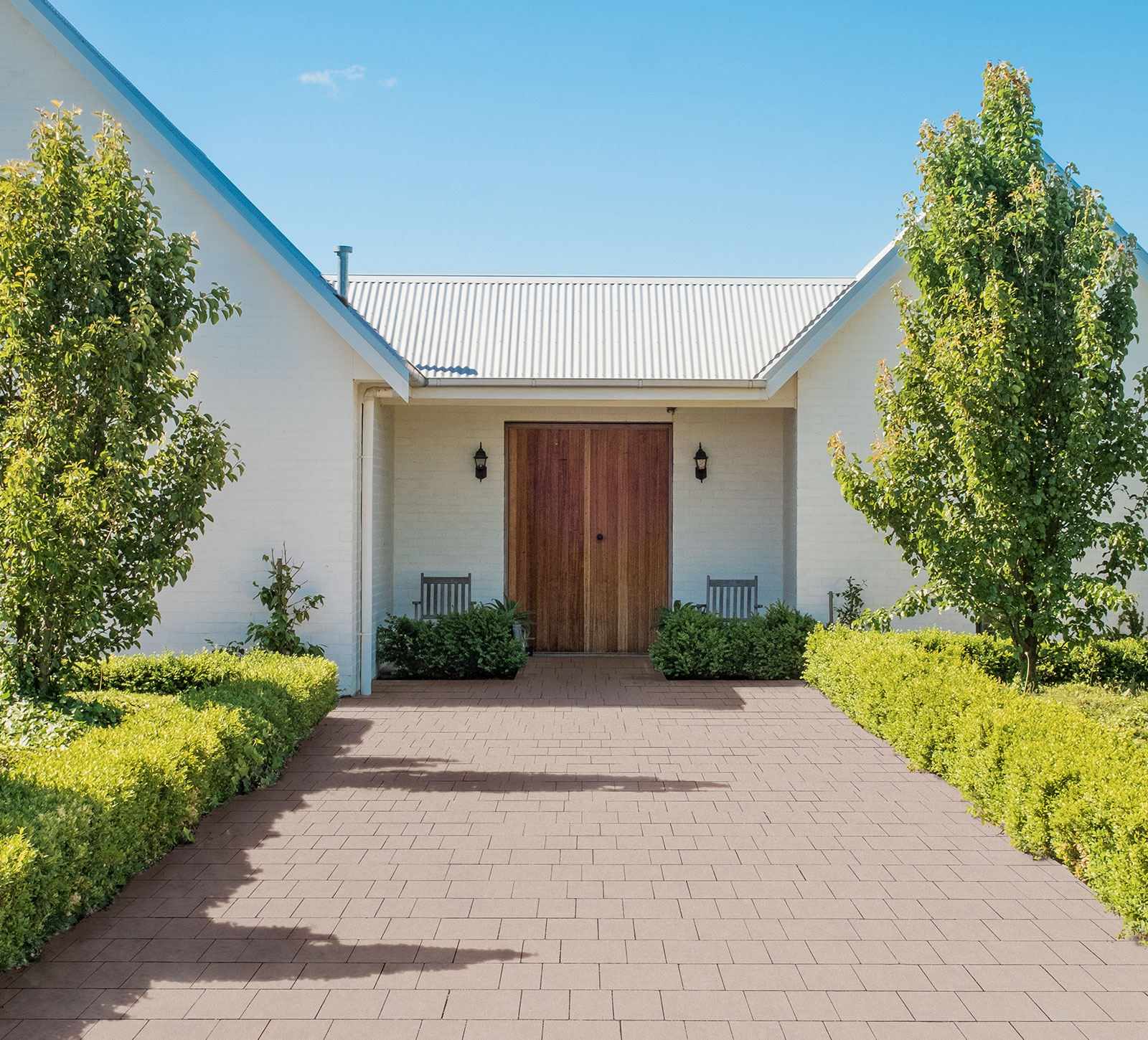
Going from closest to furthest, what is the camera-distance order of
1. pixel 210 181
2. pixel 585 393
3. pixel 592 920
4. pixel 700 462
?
pixel 592 920
pixel 210 181
pixel 585 393
pixel 700 462

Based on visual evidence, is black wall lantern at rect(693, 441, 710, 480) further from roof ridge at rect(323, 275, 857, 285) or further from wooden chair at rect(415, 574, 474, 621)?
roof ridge at rect(323, 275, 857, 285)

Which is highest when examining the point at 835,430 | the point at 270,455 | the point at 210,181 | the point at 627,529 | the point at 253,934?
the point at 210,181

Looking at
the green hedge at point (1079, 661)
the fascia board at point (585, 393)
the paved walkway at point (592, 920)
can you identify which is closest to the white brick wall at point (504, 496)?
the fascia board at point (585, 393)

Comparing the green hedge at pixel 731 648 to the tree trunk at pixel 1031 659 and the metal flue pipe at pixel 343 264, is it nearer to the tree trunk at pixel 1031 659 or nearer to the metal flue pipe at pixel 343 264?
the tree trunk at pixel 1031 659

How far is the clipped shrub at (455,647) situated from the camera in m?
10.4

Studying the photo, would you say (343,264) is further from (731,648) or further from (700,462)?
(731,648)

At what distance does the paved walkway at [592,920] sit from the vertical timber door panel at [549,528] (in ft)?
16.9

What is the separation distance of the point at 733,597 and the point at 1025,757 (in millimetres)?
6727

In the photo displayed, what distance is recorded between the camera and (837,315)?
33.7 feet

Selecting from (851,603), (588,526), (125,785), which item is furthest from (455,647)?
(125,785)

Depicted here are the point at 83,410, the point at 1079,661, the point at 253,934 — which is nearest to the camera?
the point at 253,934

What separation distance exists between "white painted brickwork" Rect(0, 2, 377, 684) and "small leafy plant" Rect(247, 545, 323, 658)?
10cm

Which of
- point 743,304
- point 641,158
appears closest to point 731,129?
point 641,158

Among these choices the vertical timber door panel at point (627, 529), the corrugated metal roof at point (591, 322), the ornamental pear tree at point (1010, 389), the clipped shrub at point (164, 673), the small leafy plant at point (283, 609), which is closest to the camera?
the ornamental pear tree at point (1010, 389)
